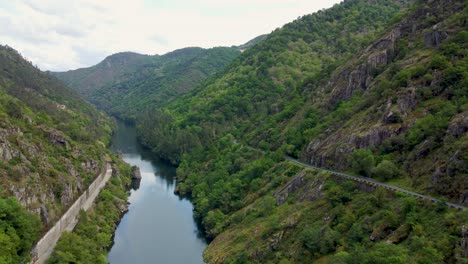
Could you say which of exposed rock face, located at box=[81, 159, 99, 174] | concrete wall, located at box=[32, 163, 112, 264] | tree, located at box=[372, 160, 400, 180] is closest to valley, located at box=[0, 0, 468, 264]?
tree, located at box=[372, 160, 400, 180]

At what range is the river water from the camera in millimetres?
82000

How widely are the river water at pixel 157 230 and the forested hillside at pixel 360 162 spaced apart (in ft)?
13.6

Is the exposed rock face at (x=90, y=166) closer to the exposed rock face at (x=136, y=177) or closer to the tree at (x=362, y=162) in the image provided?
the exposed rock face at (x=136, y=177)

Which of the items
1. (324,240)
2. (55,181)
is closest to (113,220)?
(55,181)

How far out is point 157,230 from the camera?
96188 mm

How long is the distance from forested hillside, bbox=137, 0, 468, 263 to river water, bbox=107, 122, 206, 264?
4155mm

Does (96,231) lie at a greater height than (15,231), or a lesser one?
lesser

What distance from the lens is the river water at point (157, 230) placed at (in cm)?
8200

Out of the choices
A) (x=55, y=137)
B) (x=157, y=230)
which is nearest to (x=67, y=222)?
(x=157, y=230)

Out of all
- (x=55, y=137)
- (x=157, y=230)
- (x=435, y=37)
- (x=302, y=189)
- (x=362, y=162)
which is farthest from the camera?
(x=157, y=230)

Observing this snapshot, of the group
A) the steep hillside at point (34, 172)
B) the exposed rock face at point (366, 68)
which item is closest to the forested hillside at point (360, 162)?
the exposed rock face at point (366, 68)

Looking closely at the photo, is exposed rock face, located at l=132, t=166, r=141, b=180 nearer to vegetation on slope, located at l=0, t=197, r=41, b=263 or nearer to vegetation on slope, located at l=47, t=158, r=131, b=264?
vegetation on slope, located at l=47, t=158, r=131, b=264

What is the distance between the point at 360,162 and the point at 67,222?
5151cm

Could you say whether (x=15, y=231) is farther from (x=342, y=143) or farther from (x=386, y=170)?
(x=342, y=143)
